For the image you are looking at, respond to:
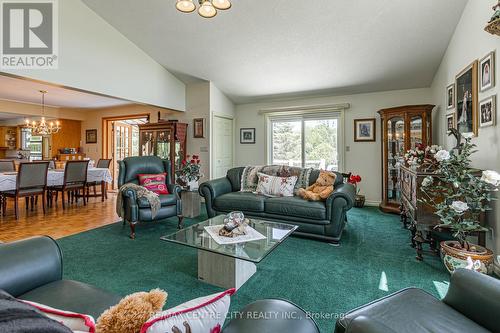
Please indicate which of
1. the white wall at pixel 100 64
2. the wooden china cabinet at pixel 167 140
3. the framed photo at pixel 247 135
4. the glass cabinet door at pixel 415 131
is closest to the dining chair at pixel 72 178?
the wooden china cabinet at pixel 167 140

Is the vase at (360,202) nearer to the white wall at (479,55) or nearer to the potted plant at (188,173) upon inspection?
the white wall at (479,55)

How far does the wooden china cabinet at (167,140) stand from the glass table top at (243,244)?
3260 mm

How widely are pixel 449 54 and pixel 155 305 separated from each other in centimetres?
457

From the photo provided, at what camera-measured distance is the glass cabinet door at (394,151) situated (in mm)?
4387

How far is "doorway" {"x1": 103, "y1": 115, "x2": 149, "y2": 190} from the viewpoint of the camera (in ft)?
23.6

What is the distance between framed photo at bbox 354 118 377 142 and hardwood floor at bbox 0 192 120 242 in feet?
15.5

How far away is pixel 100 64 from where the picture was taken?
13.2 feet

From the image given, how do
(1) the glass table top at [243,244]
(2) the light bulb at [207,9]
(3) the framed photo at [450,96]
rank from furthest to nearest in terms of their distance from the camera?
(3) the framed photo at [450,96] < (2) the light bulb at [207,9] < (1) the glass table top at [243,244]

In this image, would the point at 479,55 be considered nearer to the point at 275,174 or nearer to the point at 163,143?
the point at 275,174

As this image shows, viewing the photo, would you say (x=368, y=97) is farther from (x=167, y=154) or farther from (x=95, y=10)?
(x=95, y=10)

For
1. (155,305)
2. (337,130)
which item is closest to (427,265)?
Answer: (155,305)

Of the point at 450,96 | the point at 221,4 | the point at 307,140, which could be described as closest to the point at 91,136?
the point at 307,140

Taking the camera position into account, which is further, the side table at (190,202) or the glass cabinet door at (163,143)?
the glass cabinet door at (163,143)

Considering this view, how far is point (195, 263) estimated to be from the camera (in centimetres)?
249
